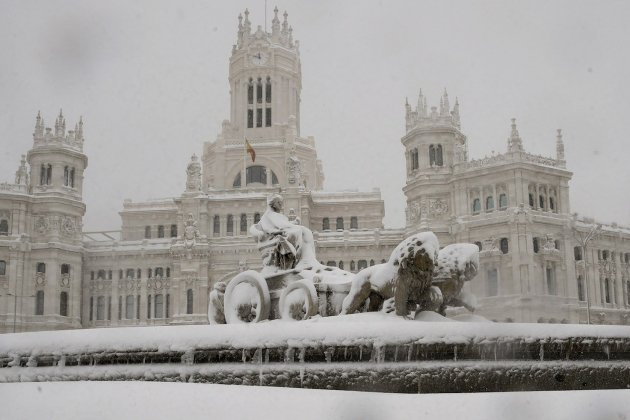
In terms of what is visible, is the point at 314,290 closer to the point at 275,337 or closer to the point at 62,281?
the point at 275,337

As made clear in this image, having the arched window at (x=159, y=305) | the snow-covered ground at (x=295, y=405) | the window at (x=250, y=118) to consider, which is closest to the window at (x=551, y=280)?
the arched window at (x=159, y=305)

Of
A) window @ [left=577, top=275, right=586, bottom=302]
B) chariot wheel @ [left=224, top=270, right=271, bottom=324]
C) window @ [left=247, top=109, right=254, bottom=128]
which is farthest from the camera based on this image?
window @ [left=247, top=109, right=254, bottom=128]

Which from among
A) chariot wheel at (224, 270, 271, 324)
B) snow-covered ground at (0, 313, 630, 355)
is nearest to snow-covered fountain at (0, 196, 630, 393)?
snow-covered ground at (0, 313, 630, 355)

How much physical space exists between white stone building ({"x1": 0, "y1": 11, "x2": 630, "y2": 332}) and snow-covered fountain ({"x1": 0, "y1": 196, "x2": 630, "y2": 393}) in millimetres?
45829

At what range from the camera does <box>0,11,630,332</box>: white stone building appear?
59.0 m

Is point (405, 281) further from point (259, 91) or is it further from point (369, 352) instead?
point (259, 91)

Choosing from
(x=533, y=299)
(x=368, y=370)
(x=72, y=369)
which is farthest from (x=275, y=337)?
(x=533, y=299)

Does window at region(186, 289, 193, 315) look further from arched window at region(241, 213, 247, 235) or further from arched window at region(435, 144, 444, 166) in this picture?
arched window at region(435, 144, 444, 166)

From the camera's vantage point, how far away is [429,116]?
65562 millimetres

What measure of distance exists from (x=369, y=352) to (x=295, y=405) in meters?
2.27

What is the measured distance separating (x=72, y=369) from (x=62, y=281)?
57096mm

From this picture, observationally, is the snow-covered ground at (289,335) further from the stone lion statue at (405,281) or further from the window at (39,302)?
the window at (39,302)

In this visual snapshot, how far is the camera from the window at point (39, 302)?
6331 centimetres

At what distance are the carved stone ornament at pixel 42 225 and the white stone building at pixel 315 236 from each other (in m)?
0.08
